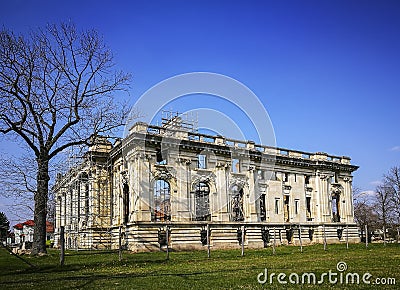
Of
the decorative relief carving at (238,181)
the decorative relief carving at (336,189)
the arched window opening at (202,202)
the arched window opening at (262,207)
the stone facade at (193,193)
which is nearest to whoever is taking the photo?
the stone facade at (193,193)

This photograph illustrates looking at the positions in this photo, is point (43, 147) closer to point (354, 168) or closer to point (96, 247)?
point (96, 247)

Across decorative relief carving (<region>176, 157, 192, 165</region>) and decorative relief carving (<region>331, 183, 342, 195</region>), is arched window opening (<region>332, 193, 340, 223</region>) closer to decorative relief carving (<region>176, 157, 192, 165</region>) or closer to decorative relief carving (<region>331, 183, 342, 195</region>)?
decorative relief carving (<region>331, 183, 342, 195</region>)

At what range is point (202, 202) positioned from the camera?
135ft

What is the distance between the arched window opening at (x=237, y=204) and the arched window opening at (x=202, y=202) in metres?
2.92

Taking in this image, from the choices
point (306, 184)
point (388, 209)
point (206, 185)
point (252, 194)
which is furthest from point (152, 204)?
point (388, 209)

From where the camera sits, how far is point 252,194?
44.1 m

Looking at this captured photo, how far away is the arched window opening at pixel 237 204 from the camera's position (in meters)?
43.1

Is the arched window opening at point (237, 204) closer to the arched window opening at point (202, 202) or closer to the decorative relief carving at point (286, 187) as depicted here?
the arched window opening at point (202, 202)

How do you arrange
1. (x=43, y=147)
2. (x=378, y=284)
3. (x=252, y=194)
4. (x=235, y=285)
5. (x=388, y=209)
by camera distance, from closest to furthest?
(x=378, y=284)
(x=235, y=285)
(x=43, y=147)
(x=252, y=194)
(x=388, y=209)

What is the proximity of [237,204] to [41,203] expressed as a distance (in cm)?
2142

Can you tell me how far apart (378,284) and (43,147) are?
22371 mm

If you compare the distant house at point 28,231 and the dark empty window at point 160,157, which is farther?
the distant house at point 28,231

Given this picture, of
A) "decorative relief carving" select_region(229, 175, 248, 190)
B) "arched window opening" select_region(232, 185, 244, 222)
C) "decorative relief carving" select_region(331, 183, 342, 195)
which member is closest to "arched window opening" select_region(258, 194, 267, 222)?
"arched window opening" select_region(232, 185, 244, 222)

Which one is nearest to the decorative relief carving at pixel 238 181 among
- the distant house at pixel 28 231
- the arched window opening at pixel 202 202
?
the arched window opening at pixel 202 202
